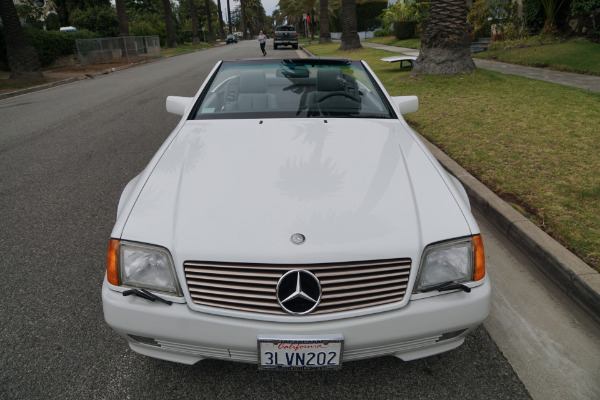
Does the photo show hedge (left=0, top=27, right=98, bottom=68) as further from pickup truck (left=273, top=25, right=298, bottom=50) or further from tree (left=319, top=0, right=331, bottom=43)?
tree (left=319, top=0, right=331, bottom=43)

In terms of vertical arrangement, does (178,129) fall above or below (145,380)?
above

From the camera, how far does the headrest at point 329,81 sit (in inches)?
128

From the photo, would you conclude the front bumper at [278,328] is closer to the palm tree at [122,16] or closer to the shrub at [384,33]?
the palm tree at [122,16]

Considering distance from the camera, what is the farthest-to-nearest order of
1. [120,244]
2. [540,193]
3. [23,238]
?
1. [540,193]
2. [23,238]
3. [120,244]

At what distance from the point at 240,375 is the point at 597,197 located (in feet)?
11.0

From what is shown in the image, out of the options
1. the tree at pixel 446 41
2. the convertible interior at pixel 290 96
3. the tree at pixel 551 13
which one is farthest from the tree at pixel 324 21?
the convertible interior at pixel 290 96

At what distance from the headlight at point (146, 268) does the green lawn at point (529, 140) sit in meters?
2.61

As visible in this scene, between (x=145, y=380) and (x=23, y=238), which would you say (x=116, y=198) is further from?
(x=145, y=380)

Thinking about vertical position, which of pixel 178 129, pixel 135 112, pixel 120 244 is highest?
pixel 178 129

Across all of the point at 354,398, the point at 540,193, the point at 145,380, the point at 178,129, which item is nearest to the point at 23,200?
the point at 178,129

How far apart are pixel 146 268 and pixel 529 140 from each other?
501cm

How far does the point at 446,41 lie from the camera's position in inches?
381

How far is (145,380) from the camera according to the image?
2.07 metres

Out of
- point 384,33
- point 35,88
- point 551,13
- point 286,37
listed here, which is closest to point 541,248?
point 551,13
